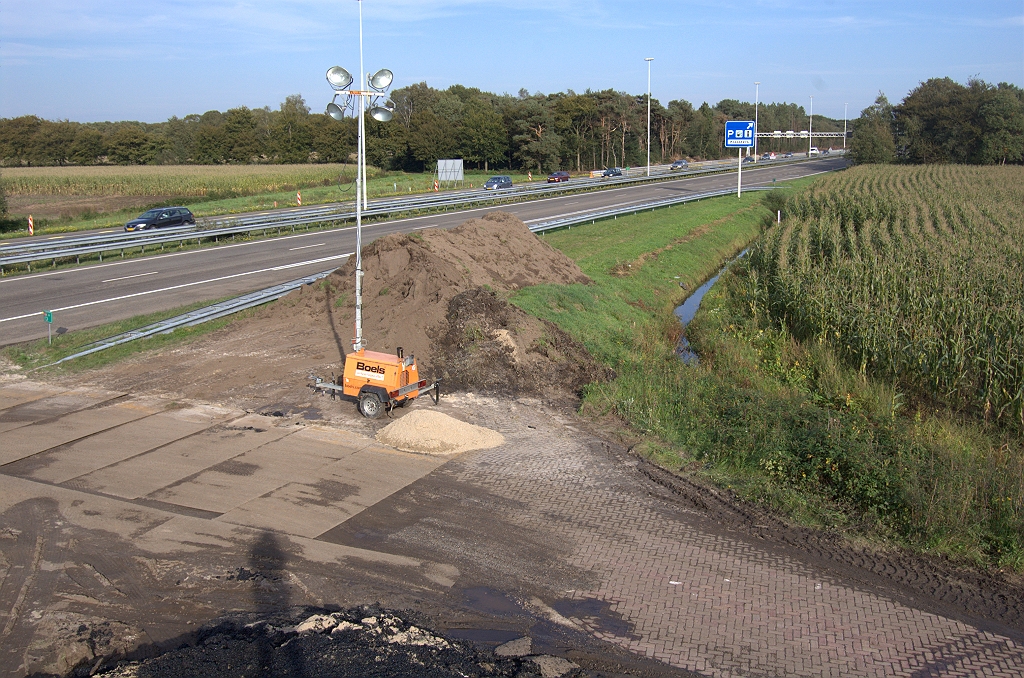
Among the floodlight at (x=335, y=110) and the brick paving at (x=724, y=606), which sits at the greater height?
the floodlight at (x=335, y=110)

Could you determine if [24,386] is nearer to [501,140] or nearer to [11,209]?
[11,209]

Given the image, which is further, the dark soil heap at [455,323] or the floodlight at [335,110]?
the dark soil heap at [455,323]

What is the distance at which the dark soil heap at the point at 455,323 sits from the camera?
15.2 m

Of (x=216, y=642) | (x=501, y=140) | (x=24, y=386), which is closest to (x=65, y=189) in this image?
(x=501, y=140)

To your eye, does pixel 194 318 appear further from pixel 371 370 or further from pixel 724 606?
pixel 724 606

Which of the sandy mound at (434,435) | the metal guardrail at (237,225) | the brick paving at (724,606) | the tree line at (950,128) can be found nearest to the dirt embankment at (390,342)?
the sandy mound at (434,435)

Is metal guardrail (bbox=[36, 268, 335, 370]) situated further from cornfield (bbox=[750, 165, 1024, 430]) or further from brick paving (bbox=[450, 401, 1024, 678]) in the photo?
cornfield (bbox=[750, 165, 1024, 430])

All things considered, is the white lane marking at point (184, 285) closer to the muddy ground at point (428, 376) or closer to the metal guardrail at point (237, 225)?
the muddy ground at point (428, 376)

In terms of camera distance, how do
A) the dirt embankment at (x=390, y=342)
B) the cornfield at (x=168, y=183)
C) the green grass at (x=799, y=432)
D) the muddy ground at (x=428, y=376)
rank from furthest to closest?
the cornfield at (x=168, y=183), the dirt embankment at (x=390, y=342), the green grass at (x=799, y=432), the muddy ground at (x=428, y=376)

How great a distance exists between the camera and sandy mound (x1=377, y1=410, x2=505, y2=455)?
469 inches

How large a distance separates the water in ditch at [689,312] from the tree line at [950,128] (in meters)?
75.6

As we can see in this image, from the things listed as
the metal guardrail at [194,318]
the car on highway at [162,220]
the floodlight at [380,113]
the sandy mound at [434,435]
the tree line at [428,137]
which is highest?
the tree line at [428,137]

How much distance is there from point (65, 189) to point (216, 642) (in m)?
75.1

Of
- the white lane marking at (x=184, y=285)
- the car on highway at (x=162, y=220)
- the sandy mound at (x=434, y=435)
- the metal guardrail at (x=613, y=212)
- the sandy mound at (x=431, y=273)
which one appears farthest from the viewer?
the car on highway at (x=162, y=220)
